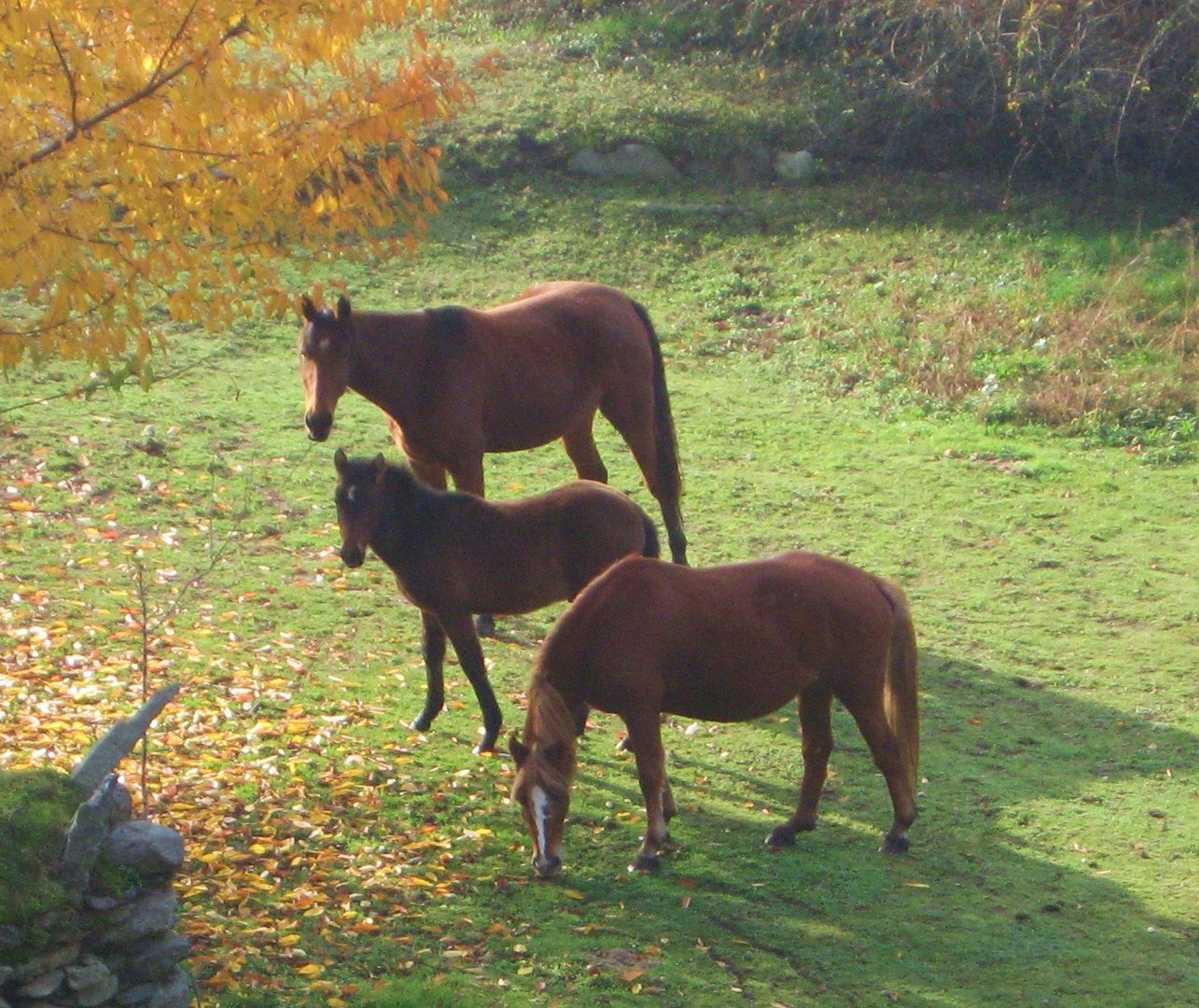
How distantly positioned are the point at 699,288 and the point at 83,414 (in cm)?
755

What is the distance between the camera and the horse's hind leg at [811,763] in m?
6.68

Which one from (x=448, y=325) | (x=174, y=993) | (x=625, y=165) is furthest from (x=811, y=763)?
(x=625, y=165)

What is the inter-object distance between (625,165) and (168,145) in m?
14.3

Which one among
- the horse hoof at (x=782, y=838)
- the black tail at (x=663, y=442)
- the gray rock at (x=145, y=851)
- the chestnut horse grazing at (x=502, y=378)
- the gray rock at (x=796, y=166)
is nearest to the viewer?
the gray rock at (x=145, y=851)

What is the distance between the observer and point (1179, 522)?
11891mm

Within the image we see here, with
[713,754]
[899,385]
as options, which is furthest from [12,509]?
[899,385]

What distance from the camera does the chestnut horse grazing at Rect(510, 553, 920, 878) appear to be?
6.20m

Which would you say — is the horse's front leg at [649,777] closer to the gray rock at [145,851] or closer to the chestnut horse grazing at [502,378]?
the gray rock at [145,851]

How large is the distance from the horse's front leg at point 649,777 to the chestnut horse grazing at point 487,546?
1260 millimetres

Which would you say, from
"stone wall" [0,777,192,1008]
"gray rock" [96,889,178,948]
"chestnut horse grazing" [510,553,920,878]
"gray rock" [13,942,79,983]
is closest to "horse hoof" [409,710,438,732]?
"chestnut horse grazing" [510,553,920,878]

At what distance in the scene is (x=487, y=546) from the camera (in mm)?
7402

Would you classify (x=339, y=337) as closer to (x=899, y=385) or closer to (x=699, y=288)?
(x=899, y=385)

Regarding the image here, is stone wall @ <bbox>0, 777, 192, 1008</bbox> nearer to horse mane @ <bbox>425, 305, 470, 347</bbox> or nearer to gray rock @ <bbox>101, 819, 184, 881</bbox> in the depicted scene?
gray rock @ <bbox>101, 819, 184, 881</bbox>

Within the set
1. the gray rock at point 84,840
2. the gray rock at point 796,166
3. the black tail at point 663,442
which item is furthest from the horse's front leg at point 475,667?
the gray rock at point 796,166
